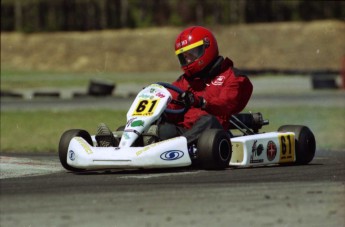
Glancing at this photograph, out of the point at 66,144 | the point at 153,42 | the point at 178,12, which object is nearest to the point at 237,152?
the point at 66,144

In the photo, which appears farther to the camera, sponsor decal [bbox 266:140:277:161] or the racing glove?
sponsor decal [bbox 266:140:277:161]

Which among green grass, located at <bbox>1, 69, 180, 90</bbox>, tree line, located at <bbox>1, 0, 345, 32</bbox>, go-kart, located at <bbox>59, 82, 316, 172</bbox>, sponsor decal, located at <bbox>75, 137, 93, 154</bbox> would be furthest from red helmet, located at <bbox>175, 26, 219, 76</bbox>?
tree line, located at <bbox>1, 0, 345, 32</bbox>

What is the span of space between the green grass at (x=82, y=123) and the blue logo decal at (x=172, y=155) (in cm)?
504

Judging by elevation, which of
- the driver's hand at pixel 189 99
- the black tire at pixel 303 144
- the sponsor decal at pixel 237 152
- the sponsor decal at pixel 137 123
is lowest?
the black tire at pixel 303 144

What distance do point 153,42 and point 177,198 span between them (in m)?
56.6

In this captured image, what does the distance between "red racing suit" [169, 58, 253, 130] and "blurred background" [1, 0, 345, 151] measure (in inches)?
A: 696

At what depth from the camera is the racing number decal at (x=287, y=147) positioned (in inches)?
420

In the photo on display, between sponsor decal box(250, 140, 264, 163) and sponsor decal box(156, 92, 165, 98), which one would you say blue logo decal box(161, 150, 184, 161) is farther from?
sponsor decal box(250, 140, 264, 163)

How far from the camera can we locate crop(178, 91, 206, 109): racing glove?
32.4ft

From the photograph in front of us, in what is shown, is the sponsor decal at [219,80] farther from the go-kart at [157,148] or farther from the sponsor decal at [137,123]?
the sponsor decal at [137,123]

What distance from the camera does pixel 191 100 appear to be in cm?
991

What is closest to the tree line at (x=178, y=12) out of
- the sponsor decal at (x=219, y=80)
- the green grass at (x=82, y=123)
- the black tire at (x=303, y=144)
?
the green grass at (x=82, y=123)

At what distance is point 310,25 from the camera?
218 ft

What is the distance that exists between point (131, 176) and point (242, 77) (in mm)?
1939
